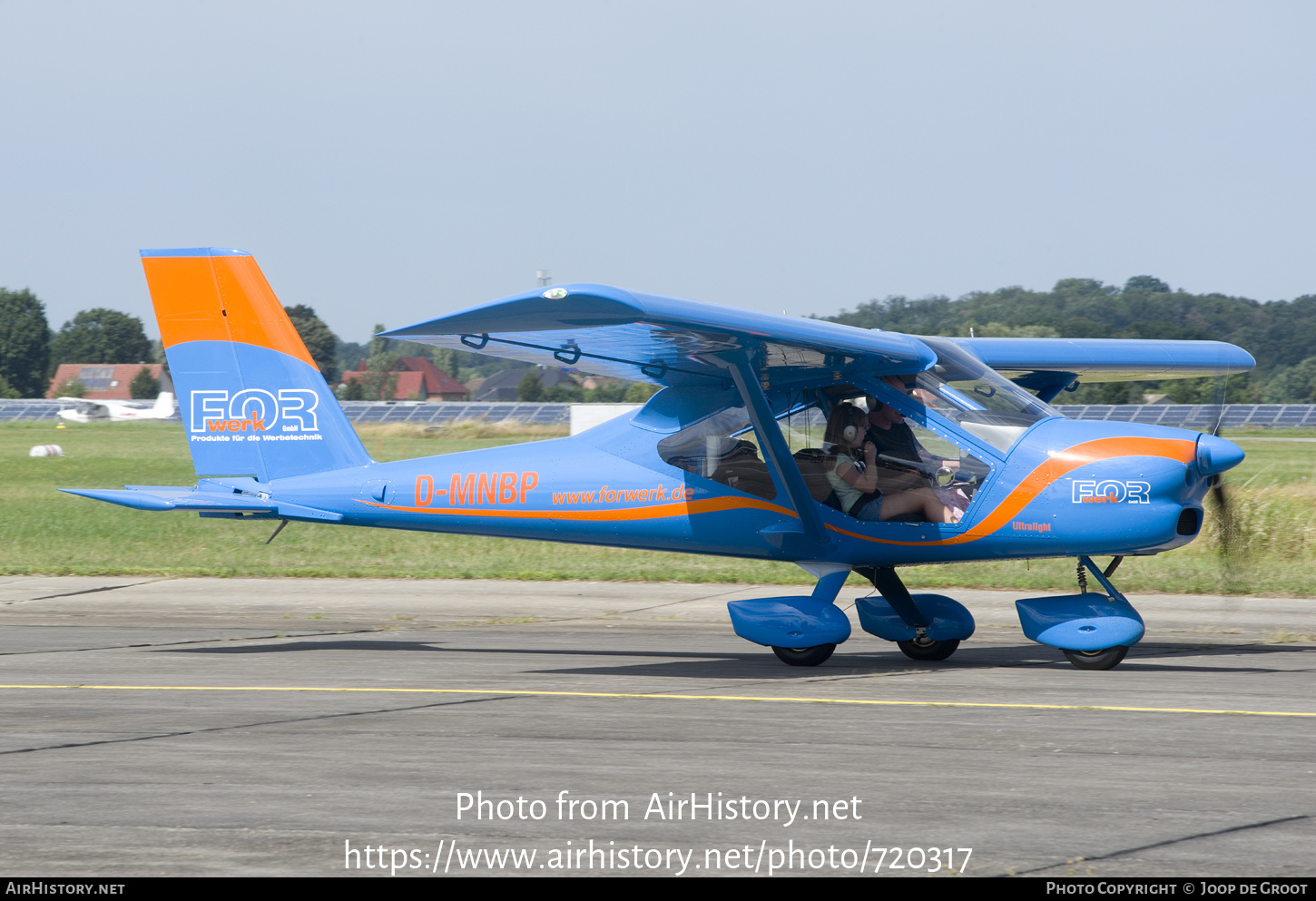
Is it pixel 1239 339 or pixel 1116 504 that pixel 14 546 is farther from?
pixel 1239 339

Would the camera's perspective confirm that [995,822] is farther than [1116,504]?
No

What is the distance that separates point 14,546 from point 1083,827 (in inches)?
770

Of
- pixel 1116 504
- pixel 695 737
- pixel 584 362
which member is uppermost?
pixel 584 362

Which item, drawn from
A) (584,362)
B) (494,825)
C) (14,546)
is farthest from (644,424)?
(14,546)

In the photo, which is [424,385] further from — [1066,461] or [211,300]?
[1066,461]


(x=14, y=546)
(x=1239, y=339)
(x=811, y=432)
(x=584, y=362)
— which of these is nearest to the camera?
(x=811, y=432)

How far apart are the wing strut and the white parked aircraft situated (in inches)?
3132

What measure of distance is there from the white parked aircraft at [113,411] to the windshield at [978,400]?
80157 mm

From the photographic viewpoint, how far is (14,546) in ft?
67.1

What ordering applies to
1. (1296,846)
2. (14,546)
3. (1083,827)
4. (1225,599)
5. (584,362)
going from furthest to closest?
(14,546) < (1225,599) < (584,362) < (1083,827) < (1296,846)

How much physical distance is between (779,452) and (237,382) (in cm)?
500

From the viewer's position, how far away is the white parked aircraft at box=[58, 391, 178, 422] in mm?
82500

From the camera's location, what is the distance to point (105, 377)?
11906cm
